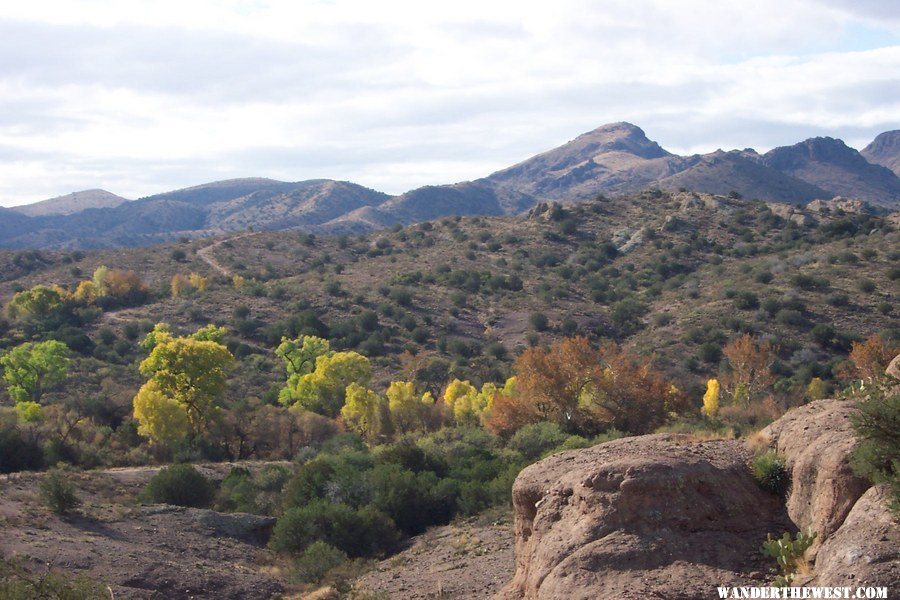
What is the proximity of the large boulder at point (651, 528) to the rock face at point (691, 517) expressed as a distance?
15mm

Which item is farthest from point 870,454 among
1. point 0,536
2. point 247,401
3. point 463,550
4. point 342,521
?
point 247,401

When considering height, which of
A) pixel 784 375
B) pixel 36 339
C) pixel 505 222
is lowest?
pixel 784 375

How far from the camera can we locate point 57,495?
24.1 m

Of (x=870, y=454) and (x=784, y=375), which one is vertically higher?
(x=870, y=454)

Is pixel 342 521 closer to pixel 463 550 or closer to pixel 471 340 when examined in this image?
pixel 463 550

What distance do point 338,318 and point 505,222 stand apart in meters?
36.6

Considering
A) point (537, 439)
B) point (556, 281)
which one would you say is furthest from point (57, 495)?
point (556, 281)

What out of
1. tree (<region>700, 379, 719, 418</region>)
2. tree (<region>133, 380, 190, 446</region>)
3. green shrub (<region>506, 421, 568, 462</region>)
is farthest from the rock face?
tree (<region>700, 379, 719, 418</region>)

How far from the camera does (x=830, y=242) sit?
77.1m

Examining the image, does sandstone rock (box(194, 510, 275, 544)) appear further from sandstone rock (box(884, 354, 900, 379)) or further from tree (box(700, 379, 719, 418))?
tree (box(700, 379, 719, 418))

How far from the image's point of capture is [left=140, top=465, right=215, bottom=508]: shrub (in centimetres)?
2830

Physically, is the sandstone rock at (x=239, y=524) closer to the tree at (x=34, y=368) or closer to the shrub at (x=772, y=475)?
the shrub at (x=772, y=475)

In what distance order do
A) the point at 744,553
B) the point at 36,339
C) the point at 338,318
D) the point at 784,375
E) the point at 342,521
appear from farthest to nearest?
1. the point at 338,318
2. the point at 36,339
3. the point at 784,375
4. the point at 342,521
5. the point at 744,553

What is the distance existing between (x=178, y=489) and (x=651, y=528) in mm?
21186
